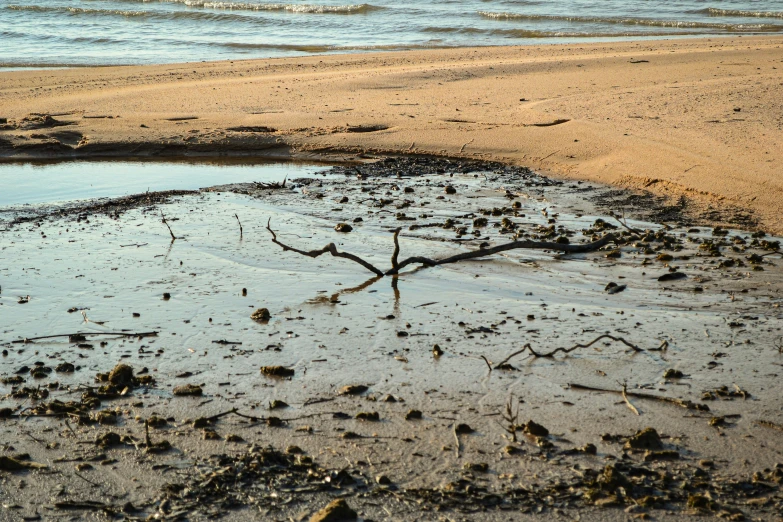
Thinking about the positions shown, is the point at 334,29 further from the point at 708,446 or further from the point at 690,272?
the point at 708,446

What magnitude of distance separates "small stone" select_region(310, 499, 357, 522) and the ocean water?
16.5m

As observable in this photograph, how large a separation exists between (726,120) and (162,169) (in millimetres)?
5605

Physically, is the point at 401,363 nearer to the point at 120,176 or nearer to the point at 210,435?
the point at 210,435

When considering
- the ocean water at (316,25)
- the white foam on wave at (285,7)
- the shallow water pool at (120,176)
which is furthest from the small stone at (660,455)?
the white foam on wave at (285,7)

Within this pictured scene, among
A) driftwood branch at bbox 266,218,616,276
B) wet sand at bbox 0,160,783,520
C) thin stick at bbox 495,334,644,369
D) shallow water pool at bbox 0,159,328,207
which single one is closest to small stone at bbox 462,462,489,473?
wet sand at bbox 0,160,783,520

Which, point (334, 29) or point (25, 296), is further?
point (334, 29)

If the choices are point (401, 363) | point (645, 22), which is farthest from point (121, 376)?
point (645, 22)

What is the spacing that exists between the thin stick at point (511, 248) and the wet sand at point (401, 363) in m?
0.07

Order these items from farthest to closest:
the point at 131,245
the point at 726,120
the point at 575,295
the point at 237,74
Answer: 1. the point at 237,74
2. the point at 726,120
3. the point at 131,245
4. the point at 575,295

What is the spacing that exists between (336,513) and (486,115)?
755cm

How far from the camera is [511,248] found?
16.8ft

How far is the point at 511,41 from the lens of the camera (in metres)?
21.0

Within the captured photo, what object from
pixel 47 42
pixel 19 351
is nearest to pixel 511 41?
pixel 47 42

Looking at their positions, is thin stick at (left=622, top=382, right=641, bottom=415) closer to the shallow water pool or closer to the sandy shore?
the sandy shore
